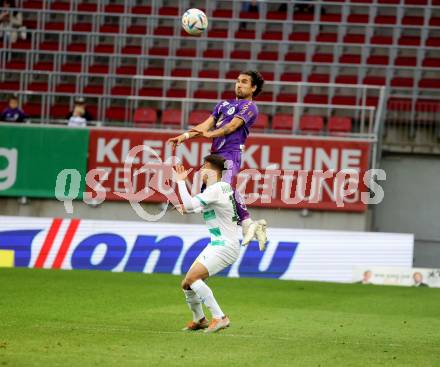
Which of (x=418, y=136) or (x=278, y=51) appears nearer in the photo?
(x=418, y=136)

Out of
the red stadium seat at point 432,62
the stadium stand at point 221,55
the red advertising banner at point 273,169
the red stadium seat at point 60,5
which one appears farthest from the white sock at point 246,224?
the red stadium seat at point 60,5

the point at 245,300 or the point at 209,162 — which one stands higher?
the point at 209,162

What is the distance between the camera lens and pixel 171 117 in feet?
78.9

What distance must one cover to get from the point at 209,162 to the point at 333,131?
13008 millimetres

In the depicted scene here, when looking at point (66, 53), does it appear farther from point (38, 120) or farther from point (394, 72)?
point (394, 72)

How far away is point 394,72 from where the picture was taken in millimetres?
25922

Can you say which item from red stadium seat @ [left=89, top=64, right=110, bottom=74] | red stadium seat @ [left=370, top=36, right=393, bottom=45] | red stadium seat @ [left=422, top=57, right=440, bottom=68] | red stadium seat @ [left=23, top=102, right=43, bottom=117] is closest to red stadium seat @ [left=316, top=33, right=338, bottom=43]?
red stadium seat @ [left=370, top=36, right=393, bottom=45]

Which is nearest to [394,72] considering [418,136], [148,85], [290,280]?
[418,136]

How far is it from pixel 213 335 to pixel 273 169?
39.3 feet

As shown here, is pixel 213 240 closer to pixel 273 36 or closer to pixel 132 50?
pixel 273 36

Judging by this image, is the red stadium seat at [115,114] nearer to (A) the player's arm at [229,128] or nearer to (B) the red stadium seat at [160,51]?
(B) the red stadium seat at [160,51]

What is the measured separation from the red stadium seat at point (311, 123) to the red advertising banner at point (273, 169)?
849 millimetres

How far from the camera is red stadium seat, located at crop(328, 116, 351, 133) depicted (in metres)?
23.8

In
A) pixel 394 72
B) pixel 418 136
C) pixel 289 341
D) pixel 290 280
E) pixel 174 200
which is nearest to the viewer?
pixel 289 341
